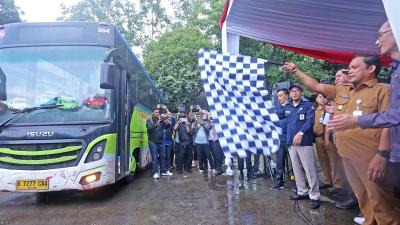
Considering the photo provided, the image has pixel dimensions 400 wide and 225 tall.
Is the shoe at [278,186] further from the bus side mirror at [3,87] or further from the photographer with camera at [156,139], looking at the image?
the bus side mirror at [3,87]

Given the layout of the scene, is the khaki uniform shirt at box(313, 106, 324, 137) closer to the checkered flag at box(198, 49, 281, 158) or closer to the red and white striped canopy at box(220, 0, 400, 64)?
the red and white striped canopy at box(220, 0, 400, 64)

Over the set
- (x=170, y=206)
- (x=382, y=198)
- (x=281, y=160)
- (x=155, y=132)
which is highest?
(x=155, y=132)

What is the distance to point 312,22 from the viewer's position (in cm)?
456

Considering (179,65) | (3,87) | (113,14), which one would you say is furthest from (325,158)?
(113,14)

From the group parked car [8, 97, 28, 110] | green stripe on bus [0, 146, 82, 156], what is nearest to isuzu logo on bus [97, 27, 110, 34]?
parked car [8, 97, 28, 110]

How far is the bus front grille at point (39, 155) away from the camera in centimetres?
572

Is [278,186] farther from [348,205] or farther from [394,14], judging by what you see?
[394,14]

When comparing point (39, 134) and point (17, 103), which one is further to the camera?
point (17, 103)

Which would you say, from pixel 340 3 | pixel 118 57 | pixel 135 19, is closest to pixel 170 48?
pixel 135 19

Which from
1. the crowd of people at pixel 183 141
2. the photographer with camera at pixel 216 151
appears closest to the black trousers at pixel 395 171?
the crowd of people at pixel 183 141

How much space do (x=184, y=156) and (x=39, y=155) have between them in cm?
498

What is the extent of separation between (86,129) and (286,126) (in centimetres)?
354

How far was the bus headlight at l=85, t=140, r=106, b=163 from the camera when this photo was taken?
5.88 m

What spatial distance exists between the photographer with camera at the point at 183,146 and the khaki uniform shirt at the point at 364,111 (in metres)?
6.56
